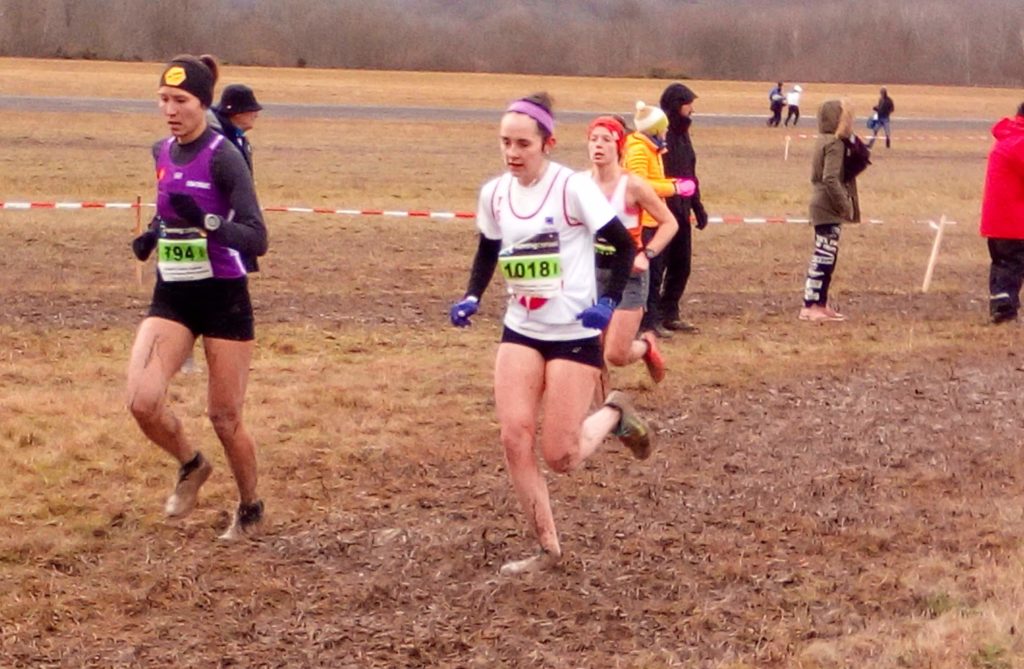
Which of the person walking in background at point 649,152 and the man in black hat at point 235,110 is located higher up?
the man in black hat at point 235,110

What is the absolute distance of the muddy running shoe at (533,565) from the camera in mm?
6004

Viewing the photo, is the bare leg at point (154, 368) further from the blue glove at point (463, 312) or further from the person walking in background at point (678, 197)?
the person walking in background at point (678, 197)

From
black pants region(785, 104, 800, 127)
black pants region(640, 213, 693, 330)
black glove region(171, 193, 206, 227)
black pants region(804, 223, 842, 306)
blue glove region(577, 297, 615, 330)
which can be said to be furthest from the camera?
black pants region(785, 104, 800, 127)

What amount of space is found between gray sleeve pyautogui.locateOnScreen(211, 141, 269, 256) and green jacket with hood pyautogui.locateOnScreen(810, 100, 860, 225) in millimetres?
7300

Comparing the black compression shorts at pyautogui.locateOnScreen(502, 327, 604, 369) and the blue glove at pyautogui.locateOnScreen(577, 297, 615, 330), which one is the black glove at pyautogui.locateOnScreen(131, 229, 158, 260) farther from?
the blue glove at pyautogui.locateOnScreen(577, 297, 615, 330)

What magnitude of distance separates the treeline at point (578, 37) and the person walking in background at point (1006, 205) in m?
73.6

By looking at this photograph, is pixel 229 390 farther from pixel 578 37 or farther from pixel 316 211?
pixel 578 37

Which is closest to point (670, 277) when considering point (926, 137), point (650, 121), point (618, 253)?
point (650, 121)

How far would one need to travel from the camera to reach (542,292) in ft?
19.3

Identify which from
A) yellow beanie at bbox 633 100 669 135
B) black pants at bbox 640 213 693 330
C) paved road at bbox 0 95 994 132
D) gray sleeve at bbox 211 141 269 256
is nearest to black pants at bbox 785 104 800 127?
paved road at bbox 0 95 994 132

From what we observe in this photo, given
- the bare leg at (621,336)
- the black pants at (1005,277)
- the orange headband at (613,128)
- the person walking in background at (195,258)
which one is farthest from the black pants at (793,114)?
the person walking in background at (195,258)

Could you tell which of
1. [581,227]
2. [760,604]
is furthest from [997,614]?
[581,227]

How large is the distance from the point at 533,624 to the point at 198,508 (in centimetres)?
227

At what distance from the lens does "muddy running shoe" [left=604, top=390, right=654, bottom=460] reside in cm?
675
